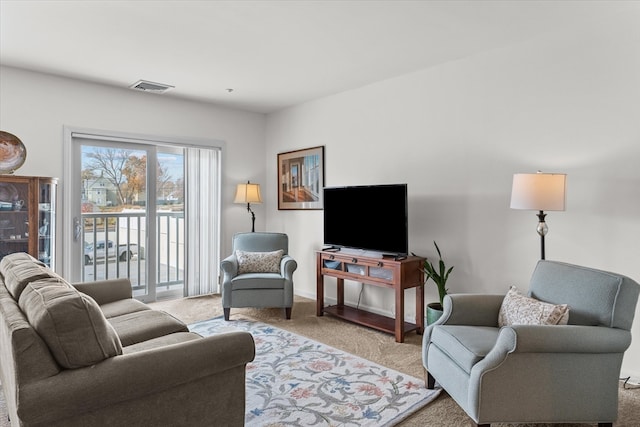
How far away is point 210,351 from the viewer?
167 centimetres

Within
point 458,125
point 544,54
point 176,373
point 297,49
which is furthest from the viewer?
point 458,125

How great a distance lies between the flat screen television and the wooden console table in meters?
0.14

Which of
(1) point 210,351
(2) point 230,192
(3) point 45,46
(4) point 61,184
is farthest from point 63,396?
(2) point 230,192

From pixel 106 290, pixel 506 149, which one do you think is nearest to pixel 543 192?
pixel 506 149

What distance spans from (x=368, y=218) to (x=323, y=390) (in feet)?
5.66

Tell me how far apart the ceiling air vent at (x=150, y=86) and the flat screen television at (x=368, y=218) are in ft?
6.80

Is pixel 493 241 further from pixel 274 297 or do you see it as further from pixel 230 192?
pixel 230 192

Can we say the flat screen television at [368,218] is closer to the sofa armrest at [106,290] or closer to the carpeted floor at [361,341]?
the carpeted floor at [361,341]

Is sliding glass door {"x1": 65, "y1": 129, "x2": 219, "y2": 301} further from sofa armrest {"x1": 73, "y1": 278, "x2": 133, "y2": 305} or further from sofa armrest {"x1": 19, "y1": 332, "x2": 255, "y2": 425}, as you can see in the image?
sofa armrest {"x1": 19, "y1": 332, "x2": 255, "y2": 425}

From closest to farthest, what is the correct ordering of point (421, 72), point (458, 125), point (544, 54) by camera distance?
1. point (544, 54)
2. point (458, 125)
3. point (421, 72)

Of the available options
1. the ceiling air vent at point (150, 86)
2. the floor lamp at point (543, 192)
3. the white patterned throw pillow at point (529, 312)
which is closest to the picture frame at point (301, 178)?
the ceiling air vent at point (150, 86)

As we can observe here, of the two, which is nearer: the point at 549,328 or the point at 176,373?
the point at 176,373

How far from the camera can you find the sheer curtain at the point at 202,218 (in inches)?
197

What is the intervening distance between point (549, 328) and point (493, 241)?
1.52 m
